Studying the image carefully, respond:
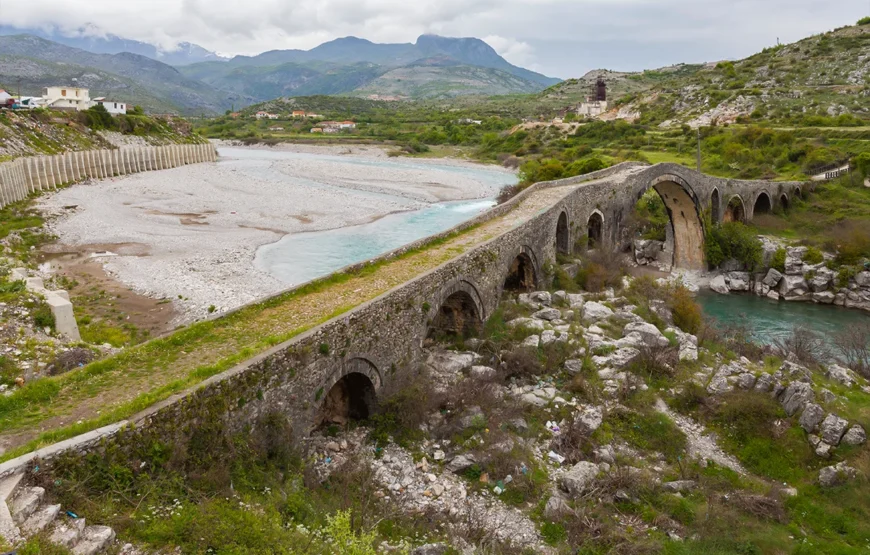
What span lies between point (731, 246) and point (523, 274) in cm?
1748

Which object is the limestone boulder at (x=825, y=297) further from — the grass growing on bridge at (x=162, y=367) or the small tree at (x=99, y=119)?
the small tree at (x=99, y=119)

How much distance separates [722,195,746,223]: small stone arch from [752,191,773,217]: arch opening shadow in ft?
4.41

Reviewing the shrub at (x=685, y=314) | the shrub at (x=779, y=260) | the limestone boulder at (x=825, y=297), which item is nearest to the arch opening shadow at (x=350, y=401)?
the shrub at (x=685, y=314)

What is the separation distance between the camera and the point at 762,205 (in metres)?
39.0

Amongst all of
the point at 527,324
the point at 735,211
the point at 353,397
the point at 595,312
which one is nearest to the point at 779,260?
the point at 735,211

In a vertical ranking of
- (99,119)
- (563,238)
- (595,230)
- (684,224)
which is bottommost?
(684,224)

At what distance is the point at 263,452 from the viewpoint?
874 centimetres

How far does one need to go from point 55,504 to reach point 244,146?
9526 centimetres

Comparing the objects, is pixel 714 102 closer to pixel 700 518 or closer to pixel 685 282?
pixel 685 282

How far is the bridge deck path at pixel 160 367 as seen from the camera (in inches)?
290

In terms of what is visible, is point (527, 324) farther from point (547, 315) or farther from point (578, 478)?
point (578, 478)

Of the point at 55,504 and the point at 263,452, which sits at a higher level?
the point at 55,504

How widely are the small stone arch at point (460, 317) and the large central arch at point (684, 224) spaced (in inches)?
766

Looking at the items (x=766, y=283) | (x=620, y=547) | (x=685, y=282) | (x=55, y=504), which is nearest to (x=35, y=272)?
(x=55, y=504)
